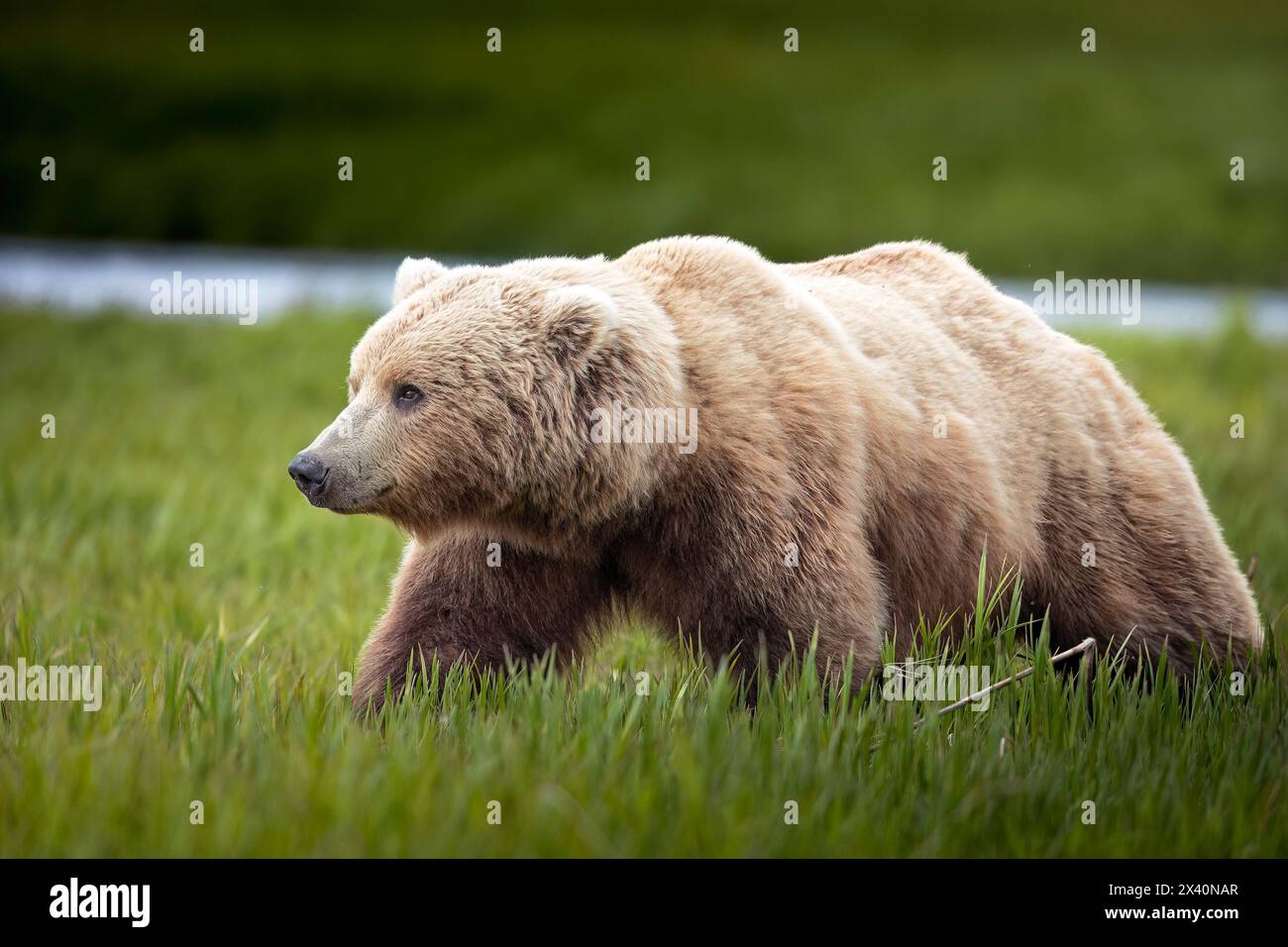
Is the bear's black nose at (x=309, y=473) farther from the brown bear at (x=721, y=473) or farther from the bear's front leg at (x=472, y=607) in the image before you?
the bear's front leg at (x=472, y=607)

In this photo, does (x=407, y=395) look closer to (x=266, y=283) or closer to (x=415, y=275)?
(x=415, y=275)

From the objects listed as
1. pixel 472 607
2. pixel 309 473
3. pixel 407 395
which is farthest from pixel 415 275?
pixel 472 607

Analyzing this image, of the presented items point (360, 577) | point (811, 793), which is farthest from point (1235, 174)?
point (811, 793)

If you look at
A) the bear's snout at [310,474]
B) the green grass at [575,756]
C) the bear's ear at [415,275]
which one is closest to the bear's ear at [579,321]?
the bear's ear at [415,275]

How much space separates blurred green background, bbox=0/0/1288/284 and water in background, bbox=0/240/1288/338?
35.2 inches

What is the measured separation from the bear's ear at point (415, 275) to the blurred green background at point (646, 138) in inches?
516

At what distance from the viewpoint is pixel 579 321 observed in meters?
3.97

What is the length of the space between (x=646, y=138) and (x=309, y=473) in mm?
17445

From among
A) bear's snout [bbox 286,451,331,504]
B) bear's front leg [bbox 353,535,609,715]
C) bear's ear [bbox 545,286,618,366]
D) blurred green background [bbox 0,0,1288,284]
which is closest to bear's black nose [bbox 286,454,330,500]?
bear's snout [bbox 286,451,331,504]

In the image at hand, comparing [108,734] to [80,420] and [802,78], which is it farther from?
[802,78]

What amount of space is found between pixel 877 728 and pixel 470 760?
1.12 meters

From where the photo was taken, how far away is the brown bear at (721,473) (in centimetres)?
395

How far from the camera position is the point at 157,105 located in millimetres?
20516

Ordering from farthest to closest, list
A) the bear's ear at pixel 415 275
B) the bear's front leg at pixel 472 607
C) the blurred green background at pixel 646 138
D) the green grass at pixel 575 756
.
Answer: the blurred green background at pixel 646 138, the bear's ear at pixel 415 275, the bear's front leg at pixel 472 607, the green grass at pixel 575 756
